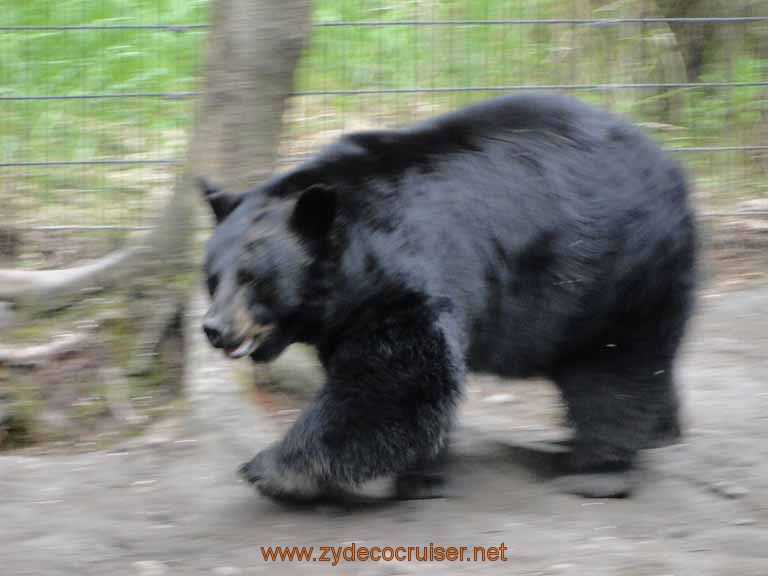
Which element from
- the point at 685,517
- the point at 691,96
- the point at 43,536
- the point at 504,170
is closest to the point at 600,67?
the point at 691,96

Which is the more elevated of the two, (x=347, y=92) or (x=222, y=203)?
(x=222, y=203)

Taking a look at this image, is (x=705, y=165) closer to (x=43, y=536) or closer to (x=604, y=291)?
(x=604, y=291)

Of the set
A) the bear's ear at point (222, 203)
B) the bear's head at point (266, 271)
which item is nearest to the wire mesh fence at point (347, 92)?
the bear's ear at point (222, 203)

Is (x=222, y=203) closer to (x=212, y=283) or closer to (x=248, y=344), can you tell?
(x=212, y=283)

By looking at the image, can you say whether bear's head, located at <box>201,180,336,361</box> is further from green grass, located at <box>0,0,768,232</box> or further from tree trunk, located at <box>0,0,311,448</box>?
green grass, located at <box>0,0,768,232</box>

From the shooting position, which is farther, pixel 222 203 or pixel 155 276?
pixel 155 276

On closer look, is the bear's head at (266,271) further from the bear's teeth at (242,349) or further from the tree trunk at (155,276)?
the tree trunk at (155,276)

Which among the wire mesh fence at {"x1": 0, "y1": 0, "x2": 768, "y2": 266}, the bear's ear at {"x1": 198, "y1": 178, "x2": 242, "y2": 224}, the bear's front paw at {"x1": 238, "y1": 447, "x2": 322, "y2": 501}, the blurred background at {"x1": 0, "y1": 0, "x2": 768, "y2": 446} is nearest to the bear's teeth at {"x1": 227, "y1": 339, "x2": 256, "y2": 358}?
the bear's front paw at {"x1": 238, "y1": 447, "x2": 322, "y2": 501}

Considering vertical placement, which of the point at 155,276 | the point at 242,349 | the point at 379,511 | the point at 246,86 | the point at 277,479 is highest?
the point at 246,86

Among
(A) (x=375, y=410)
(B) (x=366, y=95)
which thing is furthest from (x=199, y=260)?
(B) (x=366, y=95)

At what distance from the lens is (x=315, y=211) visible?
151 inches

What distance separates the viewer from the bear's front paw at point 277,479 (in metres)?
3.90

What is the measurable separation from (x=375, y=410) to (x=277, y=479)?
1.38 ft

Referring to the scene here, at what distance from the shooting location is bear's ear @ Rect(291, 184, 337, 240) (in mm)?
3807
